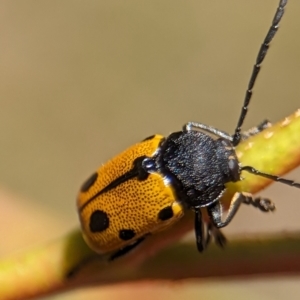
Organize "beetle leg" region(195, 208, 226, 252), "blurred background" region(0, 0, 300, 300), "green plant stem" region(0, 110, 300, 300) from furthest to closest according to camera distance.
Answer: "blurred background" region(0, 0, 300, 300) → "beetle leg" region(195, 208, 226, 252) → "green plant stem" region(0, 110, 300, 300)

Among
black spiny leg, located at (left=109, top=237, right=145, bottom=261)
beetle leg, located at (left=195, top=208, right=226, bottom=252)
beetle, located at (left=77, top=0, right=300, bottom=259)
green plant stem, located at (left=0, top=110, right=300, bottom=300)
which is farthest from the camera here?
beetle, located at (left=77, top=0, right=300, bottom=259)

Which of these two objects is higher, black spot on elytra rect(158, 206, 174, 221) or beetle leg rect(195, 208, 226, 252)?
black spot on elytra rect(158, 206, 174, 221)

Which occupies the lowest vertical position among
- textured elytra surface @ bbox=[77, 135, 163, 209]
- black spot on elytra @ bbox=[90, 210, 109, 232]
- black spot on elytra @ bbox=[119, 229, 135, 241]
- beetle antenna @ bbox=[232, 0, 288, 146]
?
black spot on elytra @ bbox=[119, 229, 135, 241]

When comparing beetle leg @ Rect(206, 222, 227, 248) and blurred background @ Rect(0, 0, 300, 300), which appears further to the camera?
blurred background @ Rect(0, 0, 300, 300)

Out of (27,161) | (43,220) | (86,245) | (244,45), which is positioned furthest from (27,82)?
(86,245)

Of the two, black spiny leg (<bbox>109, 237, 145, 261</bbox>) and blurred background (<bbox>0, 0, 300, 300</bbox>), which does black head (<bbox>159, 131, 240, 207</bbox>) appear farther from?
blurred background (<bbox>0, 0, 300, 300</bbox>)

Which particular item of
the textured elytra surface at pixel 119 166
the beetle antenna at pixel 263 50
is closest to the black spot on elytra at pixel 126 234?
the textured elytra surface at pixel 119 166

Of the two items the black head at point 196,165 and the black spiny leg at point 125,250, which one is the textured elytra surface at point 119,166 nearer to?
the black head at point 196,165

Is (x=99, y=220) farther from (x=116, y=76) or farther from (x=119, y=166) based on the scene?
(x=116, y=76)

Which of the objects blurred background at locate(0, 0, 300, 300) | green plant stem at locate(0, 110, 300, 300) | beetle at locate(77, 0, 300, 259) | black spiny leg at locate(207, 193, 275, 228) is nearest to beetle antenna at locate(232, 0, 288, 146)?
beetle at locate(77, 0, 300, 259)
